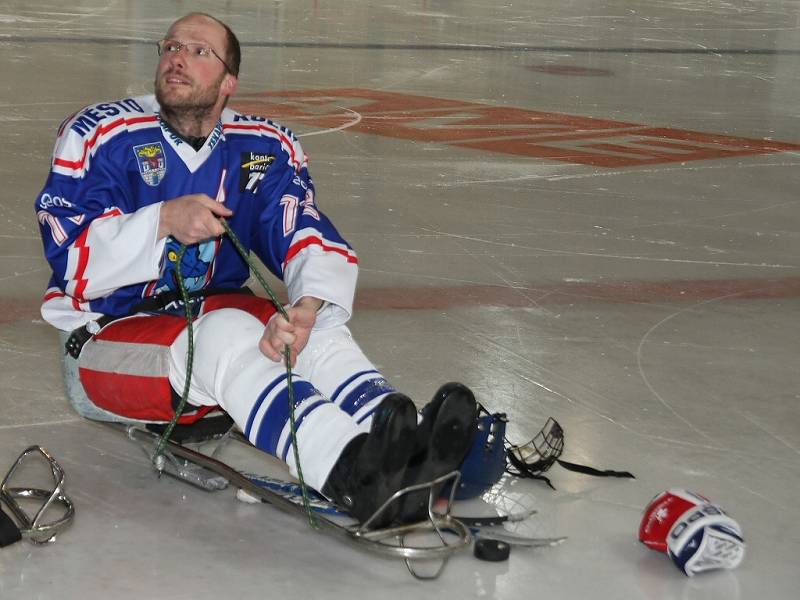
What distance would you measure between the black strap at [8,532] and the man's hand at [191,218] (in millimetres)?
598

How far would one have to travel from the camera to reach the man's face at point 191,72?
284 centimetres

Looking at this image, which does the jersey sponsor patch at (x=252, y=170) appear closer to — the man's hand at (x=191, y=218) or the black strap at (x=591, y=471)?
the man's hand at (x=191, y=218)

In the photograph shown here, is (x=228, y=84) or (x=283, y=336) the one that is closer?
(x=283, y=336)

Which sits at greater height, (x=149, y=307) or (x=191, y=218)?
(x=191, y=218)

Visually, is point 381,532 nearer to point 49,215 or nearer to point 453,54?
point 49,215

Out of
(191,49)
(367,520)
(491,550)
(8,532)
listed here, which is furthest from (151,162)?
(491,550)

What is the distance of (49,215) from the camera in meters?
2.71

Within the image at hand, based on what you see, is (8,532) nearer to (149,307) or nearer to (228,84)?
(149,307)

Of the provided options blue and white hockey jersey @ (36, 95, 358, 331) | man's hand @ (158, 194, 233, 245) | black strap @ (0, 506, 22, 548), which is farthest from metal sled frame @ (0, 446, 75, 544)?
man's hand @ (158, 194, 233, 245)

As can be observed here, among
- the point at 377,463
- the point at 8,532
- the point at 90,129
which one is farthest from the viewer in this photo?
the point at 90,129

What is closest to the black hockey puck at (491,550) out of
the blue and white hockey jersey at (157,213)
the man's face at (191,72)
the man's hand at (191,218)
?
the blue and white hockey jersey at (157,213)

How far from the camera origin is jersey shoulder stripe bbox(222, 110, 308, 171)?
303cm

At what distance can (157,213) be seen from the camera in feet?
8.66

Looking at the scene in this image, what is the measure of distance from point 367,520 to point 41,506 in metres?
0.70
